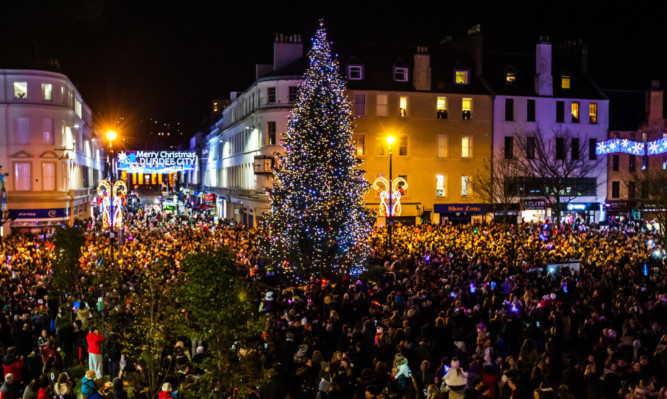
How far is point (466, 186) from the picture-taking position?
155ft

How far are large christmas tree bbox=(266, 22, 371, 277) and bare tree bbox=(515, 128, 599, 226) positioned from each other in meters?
24.8

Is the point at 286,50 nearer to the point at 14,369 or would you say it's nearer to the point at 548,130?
the point at 548,130

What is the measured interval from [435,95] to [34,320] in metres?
35.7

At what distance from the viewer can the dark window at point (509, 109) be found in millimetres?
47469

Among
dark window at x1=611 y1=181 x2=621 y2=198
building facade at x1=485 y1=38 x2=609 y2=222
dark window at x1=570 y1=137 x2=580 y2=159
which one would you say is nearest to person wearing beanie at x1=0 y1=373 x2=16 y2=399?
building facade at x1=485 y1=38 x2=609 y2=222

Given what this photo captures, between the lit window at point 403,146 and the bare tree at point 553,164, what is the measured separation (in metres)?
8.87

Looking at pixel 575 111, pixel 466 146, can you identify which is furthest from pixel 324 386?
pixel 575 111

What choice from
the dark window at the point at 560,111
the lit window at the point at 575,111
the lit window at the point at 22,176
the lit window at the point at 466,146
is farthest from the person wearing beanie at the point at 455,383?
the lit window at the point at 575,111

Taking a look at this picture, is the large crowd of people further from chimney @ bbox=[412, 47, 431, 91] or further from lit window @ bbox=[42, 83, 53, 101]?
chimney @ bbox=[412, 47, 431, 91]

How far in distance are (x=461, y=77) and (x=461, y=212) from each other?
10496 mm

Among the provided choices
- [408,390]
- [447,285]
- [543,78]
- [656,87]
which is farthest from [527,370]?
[656,87]

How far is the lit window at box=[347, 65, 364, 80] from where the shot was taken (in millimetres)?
45156

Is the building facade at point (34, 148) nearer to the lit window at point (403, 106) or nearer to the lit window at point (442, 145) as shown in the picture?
the lit window at point (403, 106)

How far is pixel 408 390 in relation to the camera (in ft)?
32.0
